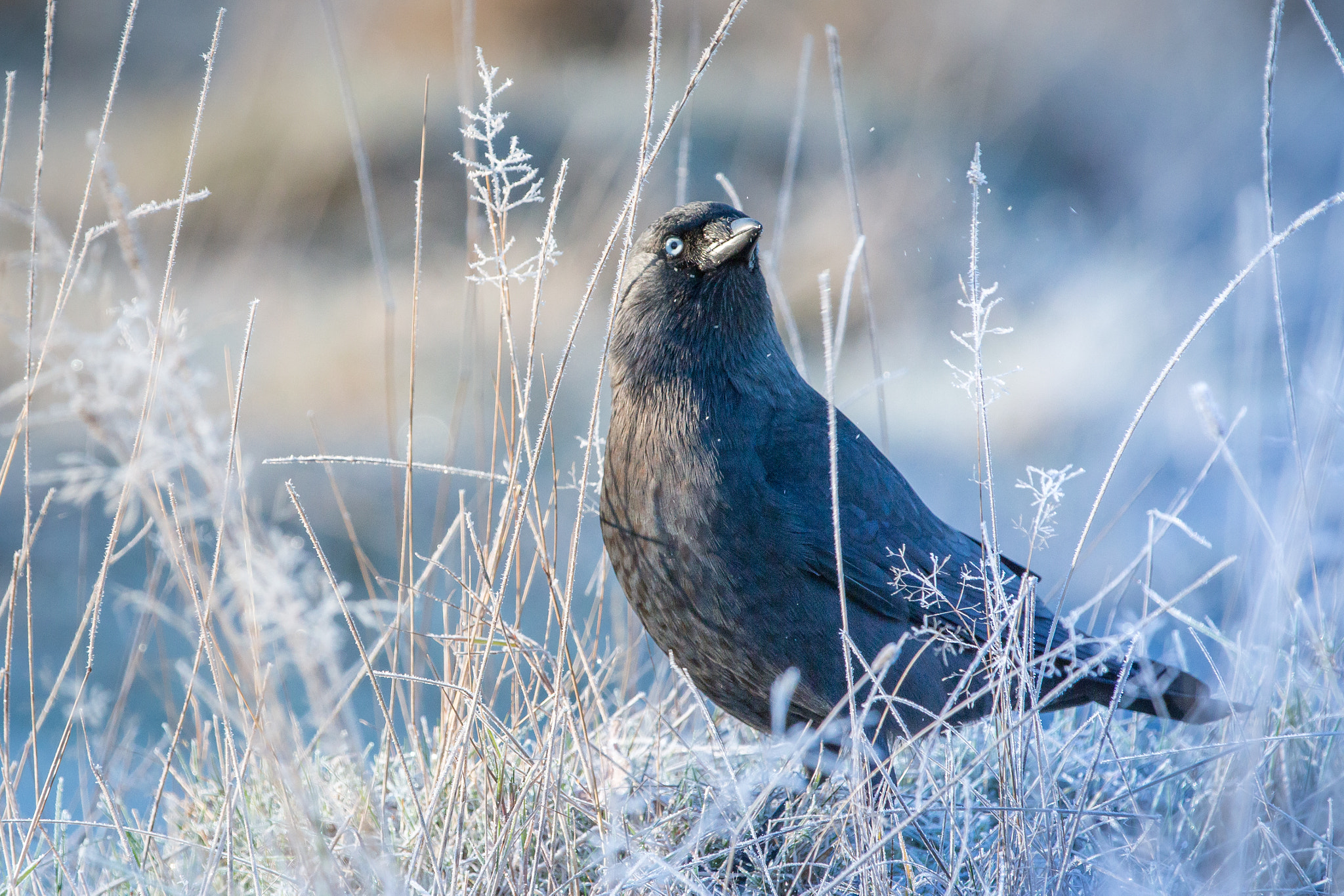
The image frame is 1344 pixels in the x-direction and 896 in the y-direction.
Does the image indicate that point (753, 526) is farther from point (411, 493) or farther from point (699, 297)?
point (411, 493)

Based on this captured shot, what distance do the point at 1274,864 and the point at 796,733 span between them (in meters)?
0.90

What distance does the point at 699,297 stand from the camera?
2.18m

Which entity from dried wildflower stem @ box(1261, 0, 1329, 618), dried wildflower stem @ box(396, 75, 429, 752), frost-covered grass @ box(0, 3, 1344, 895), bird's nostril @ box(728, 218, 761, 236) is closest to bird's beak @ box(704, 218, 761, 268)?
bird's nostril @ box(728, 218, 761, 236)

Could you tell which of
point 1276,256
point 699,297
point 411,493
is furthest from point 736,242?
point 1276,256

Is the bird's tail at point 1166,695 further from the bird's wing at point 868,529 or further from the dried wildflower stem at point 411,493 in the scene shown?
the dried wildflower stem at point 411,493

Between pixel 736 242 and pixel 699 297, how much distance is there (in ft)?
0.50

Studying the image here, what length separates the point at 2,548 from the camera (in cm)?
572

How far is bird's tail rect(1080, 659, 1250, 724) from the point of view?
2.08 meters

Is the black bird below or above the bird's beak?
below

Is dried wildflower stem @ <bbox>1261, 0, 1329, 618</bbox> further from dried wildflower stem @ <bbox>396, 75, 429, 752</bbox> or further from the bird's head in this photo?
dried wildflower stem @ <bbox>396, 75, 429, 752</bbox>

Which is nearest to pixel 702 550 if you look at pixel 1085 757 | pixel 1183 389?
pixel 1085 757

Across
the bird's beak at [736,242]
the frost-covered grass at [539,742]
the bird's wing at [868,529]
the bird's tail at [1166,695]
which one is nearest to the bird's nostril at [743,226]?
the bird's beak at [736,242]

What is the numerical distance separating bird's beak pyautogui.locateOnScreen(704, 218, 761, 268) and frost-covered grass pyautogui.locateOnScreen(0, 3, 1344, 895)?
10.7 inches

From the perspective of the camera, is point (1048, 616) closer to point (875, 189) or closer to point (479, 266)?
point (479, 266)
